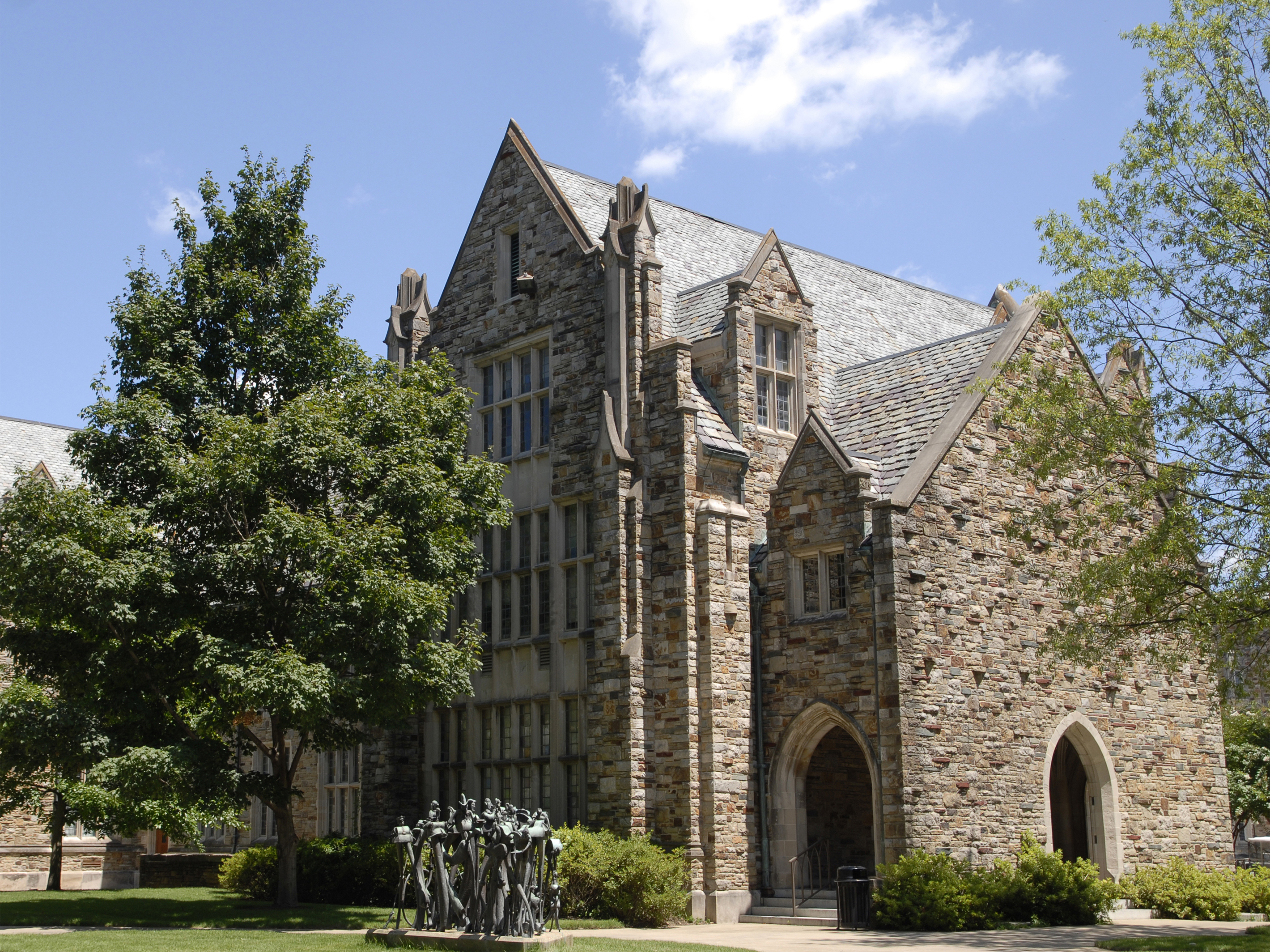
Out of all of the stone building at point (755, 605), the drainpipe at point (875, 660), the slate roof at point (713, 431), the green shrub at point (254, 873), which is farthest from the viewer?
the green shrub at point (254, 873)

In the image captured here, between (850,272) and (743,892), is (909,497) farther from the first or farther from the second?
(850,272)

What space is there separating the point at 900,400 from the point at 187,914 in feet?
54.4

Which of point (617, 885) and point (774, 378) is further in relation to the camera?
point (774, 378)

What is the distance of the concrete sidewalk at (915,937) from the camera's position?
16.8 meters

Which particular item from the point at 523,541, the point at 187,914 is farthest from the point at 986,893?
the point at 187,914

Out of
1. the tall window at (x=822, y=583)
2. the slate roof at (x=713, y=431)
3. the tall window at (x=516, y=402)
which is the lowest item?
the tall window at (x=822, y=583)

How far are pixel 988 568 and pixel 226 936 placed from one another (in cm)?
1402

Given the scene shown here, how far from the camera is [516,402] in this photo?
1096 inches

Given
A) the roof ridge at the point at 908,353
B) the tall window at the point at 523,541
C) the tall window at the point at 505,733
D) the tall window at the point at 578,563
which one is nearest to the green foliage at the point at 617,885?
the tall window at the point at 505,733

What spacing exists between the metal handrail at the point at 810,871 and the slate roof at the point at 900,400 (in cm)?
674

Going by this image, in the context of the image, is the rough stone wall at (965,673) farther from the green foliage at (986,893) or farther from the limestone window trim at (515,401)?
the limestone window trim at (515,401)

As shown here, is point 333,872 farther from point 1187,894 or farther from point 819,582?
point 1187,894

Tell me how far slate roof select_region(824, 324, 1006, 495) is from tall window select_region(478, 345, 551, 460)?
6.07 metres

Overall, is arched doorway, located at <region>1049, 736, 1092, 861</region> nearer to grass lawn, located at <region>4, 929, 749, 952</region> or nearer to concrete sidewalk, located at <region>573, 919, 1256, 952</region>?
concrete sidewalk, located at <region>573, 919, 1256, 952</region>
